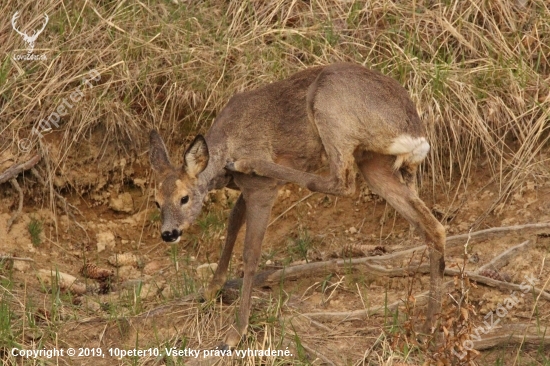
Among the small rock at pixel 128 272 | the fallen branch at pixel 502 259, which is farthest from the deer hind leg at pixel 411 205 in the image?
the small rock at pixel 128 272

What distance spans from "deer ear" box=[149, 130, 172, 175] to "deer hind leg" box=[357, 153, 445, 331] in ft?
4.42

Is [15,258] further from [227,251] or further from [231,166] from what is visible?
[231,166]

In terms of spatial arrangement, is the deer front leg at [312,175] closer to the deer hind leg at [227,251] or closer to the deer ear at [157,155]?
the deer hind leg at [227,251]

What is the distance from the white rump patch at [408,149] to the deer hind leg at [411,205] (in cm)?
8

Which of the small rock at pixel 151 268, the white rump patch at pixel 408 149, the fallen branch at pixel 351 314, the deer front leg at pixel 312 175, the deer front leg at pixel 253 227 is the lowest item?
the small rock at pixel 151 268

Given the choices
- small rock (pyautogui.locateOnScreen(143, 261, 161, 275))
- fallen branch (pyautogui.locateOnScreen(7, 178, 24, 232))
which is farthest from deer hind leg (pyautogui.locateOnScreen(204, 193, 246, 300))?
fallen branch (pyautogui.locateOnScreen(7, 178, 24, 232))

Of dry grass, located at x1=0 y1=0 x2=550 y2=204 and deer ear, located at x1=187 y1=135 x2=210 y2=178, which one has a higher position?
deer ear, located at x1=187 y1=135 x2=210 y2=178

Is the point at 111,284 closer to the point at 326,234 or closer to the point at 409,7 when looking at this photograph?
the point at 326,234

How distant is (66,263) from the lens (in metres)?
8.40

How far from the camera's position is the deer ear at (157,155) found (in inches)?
276

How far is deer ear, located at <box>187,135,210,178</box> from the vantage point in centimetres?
682

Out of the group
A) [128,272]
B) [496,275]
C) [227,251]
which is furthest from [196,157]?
[496,275]

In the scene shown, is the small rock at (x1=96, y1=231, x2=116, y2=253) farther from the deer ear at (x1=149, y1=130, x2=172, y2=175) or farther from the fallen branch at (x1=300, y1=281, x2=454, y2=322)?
the fallen branch at (x1=300, y1=281, x2=454, y2=322)

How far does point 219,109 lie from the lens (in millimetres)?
8680
